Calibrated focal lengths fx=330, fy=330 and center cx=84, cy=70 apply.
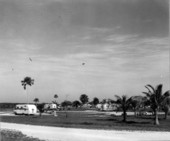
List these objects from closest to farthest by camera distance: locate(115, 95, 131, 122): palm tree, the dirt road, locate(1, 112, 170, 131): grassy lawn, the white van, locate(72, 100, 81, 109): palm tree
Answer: the dirt road → locate(1, 112, 170, 131): grassy lawn → locate(115, 95, 131, 122): palm tree → the white van → locate(72, 100, 81, 109): palm tree

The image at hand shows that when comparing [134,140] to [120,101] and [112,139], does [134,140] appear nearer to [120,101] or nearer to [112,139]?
[112,139]

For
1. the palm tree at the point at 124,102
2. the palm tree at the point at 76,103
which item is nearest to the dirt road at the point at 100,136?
the palm tree at the point at 124,102

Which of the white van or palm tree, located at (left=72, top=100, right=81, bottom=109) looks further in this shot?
palm tree, located at (left=72, top=100, right=81, bottom=109)

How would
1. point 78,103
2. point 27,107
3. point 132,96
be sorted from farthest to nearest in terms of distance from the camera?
1. point 78,103
2. point 27,107
3. point 132,96

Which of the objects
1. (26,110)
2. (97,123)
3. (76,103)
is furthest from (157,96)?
(76,103)

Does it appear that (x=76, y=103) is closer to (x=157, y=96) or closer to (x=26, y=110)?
(x=26, y=110)

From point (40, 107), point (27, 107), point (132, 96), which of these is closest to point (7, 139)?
point (132, 96)

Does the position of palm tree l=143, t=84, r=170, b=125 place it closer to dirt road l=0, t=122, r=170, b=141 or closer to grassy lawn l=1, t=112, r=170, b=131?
grassy lawn l=1, t=112, r=170, b=131

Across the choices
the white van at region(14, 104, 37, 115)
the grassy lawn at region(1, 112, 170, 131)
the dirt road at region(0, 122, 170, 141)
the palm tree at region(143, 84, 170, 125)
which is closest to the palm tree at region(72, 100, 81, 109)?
the white van at region(14, 104, 37, 115)

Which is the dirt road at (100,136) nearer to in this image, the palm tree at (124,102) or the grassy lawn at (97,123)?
the grassy lawn at (97,123)

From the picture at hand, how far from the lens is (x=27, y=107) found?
58.1 metres

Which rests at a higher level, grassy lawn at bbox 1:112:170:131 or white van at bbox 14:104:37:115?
white van at bbox 14:104:37:115

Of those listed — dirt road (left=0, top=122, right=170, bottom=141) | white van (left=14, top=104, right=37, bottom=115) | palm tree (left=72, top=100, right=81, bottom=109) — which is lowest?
dirt road (left=0, top=122, right=170, bottom=141)

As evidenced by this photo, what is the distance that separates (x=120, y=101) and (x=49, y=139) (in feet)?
76.5
